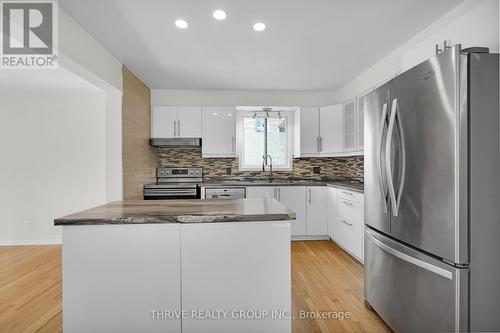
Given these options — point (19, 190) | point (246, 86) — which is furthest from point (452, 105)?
point (19, 190)

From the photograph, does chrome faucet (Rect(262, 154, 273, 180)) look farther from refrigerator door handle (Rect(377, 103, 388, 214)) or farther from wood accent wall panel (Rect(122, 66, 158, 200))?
refrigerator door handle (Rect(377, 103, 388, 214))

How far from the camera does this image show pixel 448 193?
1490 millimetres

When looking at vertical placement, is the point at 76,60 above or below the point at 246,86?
below

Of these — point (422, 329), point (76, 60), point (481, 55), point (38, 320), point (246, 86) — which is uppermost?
point (246, 86)

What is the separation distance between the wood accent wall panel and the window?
1539 mm

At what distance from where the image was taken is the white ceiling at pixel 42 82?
3.25 m

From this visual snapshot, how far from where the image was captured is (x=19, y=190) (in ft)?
14.2

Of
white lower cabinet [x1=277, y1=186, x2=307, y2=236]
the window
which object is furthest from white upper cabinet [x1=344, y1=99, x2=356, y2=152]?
the window

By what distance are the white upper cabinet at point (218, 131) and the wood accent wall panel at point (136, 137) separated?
0.88 meters

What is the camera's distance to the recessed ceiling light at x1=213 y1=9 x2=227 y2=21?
2.38 metres

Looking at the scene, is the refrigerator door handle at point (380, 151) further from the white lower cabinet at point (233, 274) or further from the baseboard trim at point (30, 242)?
the baseboard trim at point (30, 242)

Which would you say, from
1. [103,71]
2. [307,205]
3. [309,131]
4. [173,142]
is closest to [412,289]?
[307,205]

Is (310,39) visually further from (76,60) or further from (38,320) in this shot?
(38,320)

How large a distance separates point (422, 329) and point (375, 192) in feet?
2.97
